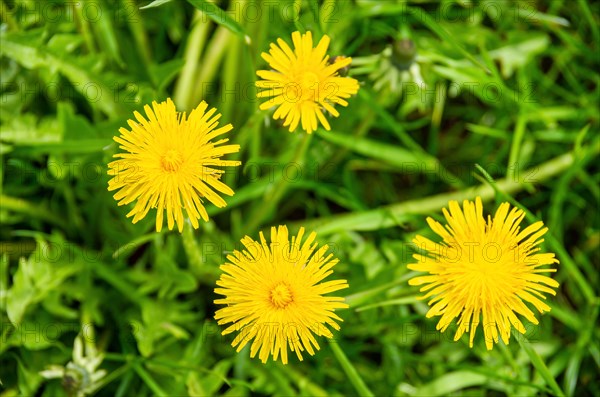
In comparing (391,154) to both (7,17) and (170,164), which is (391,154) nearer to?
(170,164)

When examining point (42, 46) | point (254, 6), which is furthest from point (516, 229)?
point (42, 46)

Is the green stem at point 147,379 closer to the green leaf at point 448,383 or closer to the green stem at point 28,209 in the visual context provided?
the green stem at point 28,209

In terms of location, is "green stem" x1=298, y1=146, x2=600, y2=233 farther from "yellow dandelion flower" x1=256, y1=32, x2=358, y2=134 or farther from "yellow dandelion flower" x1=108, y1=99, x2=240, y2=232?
"yellow dandelion flower" x1=108, y1=99, x2=240, y2=232

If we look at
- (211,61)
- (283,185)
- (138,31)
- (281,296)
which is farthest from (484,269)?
(138,31)

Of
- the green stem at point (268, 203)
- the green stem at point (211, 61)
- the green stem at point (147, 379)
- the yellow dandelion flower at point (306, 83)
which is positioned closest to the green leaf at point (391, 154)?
the green stem at point (268, 203)

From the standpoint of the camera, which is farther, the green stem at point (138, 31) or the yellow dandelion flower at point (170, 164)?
the green stem at point (138, 31)

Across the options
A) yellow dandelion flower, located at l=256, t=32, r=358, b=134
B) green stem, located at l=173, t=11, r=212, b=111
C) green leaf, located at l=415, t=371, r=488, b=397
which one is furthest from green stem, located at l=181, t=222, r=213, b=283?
green leaf, located at l=415, t=371, r=488, b=397
